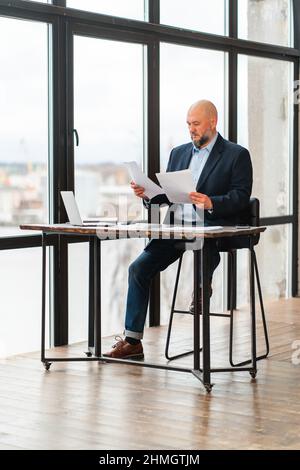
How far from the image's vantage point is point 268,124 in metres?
7.63

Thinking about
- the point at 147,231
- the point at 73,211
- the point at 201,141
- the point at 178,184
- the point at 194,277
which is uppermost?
the point at 201,141

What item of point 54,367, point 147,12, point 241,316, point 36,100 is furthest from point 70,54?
point 241,316

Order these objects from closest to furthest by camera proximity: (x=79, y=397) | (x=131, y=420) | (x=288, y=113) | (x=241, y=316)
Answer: (x=131, y=420), (x=79, y=397), (x=241, y=316), (x=288, y=113)

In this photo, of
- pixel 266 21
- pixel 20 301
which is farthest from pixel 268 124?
pixel 20 301

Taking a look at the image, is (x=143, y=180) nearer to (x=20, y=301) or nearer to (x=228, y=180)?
(x=228, y=180)

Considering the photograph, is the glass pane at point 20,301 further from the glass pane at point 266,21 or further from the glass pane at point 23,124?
the glass pane at point 266,21

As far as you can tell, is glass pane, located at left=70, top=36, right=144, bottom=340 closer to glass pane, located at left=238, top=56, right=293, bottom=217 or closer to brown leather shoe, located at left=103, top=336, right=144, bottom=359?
brown leather shoe, located at left=103, top=336, right=144, bottom=359

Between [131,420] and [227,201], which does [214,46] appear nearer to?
[227,201]

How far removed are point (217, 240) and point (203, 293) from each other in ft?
1.91

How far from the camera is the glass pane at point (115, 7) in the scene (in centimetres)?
564

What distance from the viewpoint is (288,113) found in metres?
7.89

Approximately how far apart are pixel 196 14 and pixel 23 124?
6.43 feet

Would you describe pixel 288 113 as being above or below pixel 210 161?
above

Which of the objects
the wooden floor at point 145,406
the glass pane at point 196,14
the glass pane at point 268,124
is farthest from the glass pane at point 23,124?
the glass pane at point 268,124
